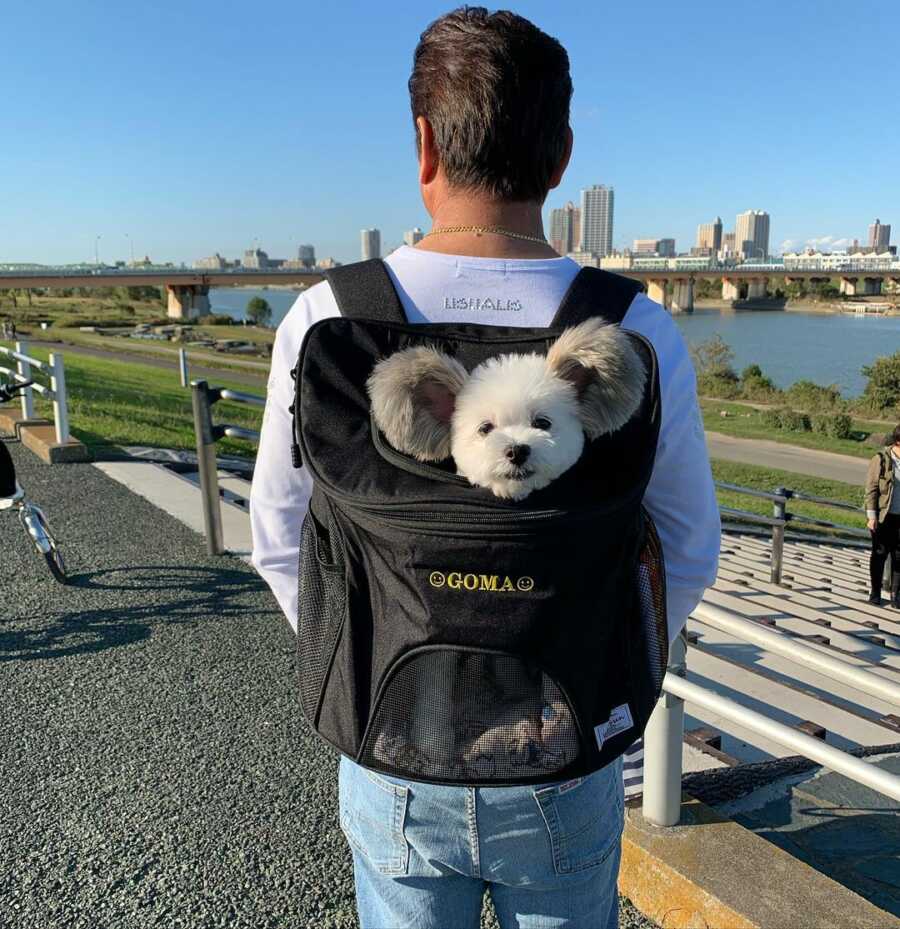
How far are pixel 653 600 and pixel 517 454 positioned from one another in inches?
15.1

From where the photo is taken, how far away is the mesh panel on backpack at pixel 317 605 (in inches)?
47.6

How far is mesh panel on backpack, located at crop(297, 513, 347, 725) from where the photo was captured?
1.21 m

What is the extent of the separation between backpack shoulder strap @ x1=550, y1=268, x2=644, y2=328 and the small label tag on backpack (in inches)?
22.8

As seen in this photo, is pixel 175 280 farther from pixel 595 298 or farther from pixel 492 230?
pixel 595 298

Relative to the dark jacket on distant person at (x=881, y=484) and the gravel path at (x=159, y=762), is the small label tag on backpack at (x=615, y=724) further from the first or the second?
the dark jacket on distant person at (x=881, y=484)

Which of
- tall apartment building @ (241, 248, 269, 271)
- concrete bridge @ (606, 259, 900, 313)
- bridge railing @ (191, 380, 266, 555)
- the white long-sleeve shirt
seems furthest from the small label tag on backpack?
tall apartment building @ (241, 248, 269, 271)

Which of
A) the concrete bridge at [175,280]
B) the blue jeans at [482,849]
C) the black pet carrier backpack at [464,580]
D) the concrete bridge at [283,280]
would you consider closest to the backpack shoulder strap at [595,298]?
the black pet carrier backpack at [464,580]

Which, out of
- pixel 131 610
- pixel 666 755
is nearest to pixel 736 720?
pixel 666 755

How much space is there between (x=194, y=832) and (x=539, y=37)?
2.48m

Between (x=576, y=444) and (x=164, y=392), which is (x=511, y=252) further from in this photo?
(x=164, y=392)

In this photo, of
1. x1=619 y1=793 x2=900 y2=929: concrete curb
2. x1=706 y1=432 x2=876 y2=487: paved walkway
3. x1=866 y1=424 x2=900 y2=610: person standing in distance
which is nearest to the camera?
x1=619 y1=793 x2=900 y2=929: concrete curb

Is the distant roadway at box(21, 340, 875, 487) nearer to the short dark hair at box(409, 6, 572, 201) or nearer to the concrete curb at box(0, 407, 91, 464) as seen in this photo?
the concrete curb at box(0, 407, 91, 464)

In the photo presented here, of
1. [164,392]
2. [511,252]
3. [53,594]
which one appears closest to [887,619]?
[53,594]

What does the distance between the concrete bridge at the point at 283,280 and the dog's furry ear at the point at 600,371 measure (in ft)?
135
